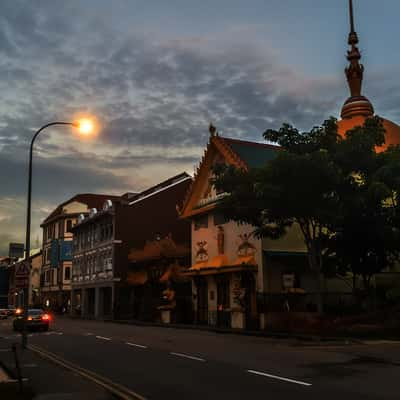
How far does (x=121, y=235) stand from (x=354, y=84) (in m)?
26.0

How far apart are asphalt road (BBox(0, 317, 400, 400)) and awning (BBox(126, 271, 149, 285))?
86.8 ft

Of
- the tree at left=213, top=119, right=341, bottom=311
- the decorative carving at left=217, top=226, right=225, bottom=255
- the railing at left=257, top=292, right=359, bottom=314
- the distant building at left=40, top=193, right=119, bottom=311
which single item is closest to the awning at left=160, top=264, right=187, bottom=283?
the decorative carving at left=217, top=226, right=225, bottom=255

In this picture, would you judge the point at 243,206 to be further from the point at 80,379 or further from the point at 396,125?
the point at 396,125

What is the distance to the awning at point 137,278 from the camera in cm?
4957

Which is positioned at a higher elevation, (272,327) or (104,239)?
(104,239)

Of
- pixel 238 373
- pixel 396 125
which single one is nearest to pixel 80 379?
pixel 238 373

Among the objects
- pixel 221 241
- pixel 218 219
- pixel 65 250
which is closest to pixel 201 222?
pixel 218 219

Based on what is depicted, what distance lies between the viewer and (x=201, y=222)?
41469 millimetres

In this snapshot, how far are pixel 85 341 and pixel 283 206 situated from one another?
10.4 m

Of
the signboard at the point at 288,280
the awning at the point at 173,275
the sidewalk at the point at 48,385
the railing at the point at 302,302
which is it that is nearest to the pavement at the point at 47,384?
the sidewalk at the point at 48,385

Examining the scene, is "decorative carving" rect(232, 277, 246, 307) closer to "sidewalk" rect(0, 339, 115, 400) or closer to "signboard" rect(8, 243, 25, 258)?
"signboard" rect(8, 243, 25, 258)

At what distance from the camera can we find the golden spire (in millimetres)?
41844

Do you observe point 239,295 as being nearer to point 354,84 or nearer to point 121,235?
point 354,84

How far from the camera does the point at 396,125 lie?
4006 centimetres
